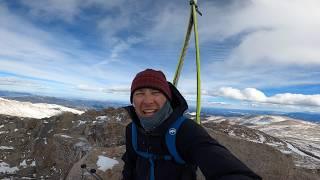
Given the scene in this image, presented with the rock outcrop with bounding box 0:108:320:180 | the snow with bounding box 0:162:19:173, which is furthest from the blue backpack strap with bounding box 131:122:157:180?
the snow with bounding box 0:162:19:173

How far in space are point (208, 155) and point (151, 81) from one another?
1.48 metres

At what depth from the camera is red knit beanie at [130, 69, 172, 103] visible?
4359 mm

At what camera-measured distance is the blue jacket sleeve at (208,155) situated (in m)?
2.94

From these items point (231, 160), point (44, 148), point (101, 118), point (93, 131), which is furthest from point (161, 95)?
point (101, 118)

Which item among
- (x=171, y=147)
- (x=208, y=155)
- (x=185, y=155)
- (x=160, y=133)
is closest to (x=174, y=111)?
(x=160, y=133)

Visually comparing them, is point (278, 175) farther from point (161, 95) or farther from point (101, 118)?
point (101, 118)

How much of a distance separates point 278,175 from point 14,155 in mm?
38886

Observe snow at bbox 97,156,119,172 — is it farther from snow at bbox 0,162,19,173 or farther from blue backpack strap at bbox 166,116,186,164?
snow at bbox 0,162,19,173

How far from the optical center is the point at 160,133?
4.08 metres

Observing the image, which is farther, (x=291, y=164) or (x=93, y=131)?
(x=93, y=131)

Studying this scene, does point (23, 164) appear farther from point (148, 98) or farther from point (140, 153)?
point (148, 98)

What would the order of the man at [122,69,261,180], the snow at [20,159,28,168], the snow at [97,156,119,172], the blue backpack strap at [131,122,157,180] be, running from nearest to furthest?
1. the man at [122,69,261,180]
2. the blue backpack strap at [131,122,157,180]
3. the snow at [97,156,119,172]
4. the snow at [20,159,28,168]

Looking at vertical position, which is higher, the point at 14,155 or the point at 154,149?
the point at 154,149

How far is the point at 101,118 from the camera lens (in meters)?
45.0
